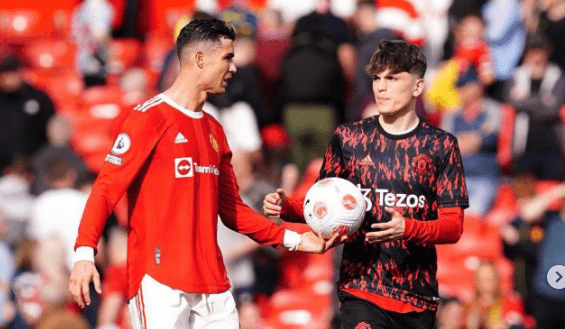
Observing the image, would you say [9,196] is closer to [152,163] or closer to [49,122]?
[49,122]

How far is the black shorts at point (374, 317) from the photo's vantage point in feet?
19.1

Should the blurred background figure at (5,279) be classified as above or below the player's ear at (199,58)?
below

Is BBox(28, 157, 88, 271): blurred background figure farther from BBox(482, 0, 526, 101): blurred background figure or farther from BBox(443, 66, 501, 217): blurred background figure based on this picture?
BBox(482, 0, 526, 101): blurred background figure

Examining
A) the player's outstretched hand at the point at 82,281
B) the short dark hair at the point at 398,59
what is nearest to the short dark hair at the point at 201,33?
the short dark hair at the point at 398,59

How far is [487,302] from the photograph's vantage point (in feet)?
31.7

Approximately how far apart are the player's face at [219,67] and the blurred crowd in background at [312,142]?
3.53 metres

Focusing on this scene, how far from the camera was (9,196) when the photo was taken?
12.0 metres

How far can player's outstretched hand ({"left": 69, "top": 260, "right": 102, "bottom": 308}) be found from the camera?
5168 millimetres

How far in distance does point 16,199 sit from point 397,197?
7.11 m

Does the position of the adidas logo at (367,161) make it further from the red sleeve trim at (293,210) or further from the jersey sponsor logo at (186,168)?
the jersey sponsor logo at (186,168)

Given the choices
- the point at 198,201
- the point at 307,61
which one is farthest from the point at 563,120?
the point at 198,201

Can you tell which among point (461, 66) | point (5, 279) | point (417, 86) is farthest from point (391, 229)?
point (461, 66)

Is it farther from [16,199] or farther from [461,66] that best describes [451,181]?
[16,199]

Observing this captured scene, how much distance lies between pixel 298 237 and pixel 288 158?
598cm
